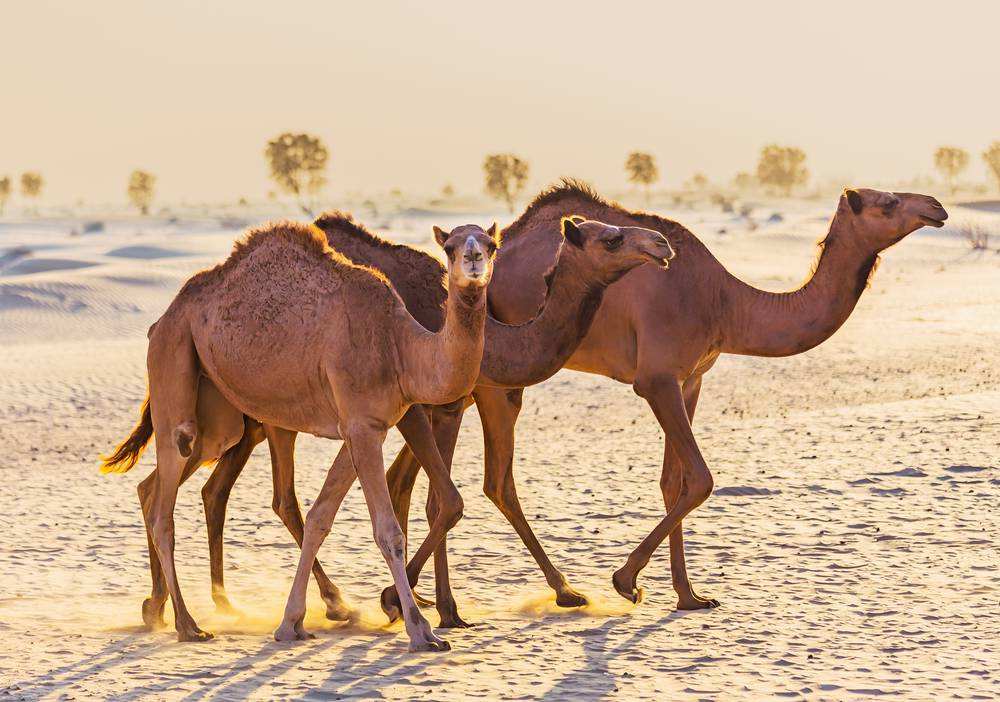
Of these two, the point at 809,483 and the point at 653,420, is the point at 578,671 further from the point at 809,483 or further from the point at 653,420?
the point at 653,420

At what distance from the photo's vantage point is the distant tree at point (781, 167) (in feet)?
303

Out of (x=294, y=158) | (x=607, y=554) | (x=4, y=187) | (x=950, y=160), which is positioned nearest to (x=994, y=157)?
(x=950, y=160)

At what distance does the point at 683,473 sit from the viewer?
26.2ft

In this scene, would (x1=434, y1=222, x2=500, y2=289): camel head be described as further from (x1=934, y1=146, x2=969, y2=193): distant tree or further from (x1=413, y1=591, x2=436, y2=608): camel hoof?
(x1=934, y1=146, x2=969, y2=193): distant tree

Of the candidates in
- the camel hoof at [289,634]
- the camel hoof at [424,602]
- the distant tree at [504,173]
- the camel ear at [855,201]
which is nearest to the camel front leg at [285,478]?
the camel hoof at [424,602]

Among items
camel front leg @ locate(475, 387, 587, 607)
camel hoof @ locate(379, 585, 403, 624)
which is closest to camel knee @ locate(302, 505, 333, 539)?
camel hoof @ locate(379, 585, 403, 624)

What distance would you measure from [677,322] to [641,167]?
7232 cm

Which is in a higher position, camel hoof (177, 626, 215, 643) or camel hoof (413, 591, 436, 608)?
camel hoof (177, 626, 215, 643)

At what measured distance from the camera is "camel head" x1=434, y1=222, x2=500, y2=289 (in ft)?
20.2

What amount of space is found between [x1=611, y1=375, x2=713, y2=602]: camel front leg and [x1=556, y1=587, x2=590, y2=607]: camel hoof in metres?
0.23

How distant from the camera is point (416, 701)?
20.1 ft

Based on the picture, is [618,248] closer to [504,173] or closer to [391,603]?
[391,603]

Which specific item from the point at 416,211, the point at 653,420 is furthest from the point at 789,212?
the point at 653,420

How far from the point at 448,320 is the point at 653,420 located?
7802mm
